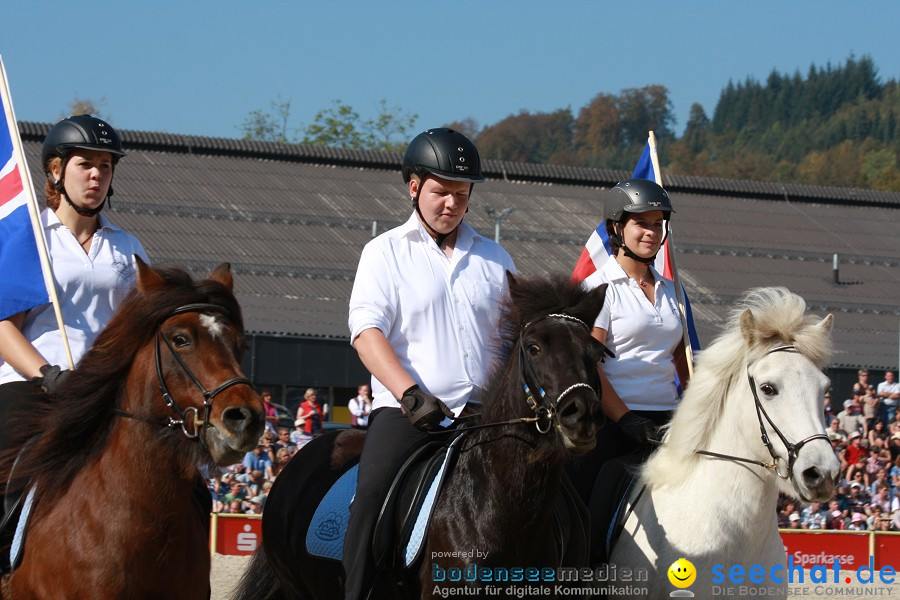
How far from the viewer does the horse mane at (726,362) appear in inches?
242

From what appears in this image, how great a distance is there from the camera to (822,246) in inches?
1382

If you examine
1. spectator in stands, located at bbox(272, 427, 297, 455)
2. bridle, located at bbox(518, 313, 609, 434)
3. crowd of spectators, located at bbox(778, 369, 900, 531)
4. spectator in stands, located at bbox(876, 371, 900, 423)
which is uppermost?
bridle, located at bbox(518, 313, 609, 434)

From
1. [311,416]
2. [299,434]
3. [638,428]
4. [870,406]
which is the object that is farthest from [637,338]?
[870,406]

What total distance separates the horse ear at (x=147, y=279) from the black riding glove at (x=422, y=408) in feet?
3.87

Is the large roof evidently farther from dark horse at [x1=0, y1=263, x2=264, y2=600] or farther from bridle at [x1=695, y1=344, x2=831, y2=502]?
dark horse at [x1=0, y1=263, x2=264, y2=600]

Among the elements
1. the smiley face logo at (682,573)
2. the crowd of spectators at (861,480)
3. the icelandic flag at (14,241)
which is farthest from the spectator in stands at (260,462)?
the smiley face logo at (682,573)

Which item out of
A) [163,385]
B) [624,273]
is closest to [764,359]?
[624,273]

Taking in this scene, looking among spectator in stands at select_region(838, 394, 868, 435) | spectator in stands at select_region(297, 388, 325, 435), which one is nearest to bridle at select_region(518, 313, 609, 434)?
spectator in stands at select_region(297, 388, 325, 435)

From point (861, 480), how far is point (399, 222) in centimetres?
1695

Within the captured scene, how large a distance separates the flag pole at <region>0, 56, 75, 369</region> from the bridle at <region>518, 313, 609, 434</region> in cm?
208

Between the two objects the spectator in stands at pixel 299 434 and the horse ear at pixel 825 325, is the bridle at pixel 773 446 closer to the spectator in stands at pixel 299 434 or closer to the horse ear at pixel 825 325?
the horse ear at pixel 825 325

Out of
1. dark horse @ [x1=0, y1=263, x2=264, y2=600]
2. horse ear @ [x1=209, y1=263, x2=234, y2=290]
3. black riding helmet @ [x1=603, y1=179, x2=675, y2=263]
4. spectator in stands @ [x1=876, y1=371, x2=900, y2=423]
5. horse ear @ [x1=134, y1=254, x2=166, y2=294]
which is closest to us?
dark horse @ [x1=0, y1=263, x2=264, y2=600]

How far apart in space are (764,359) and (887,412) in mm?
13223

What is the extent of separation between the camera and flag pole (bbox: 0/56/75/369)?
5.82 meters
